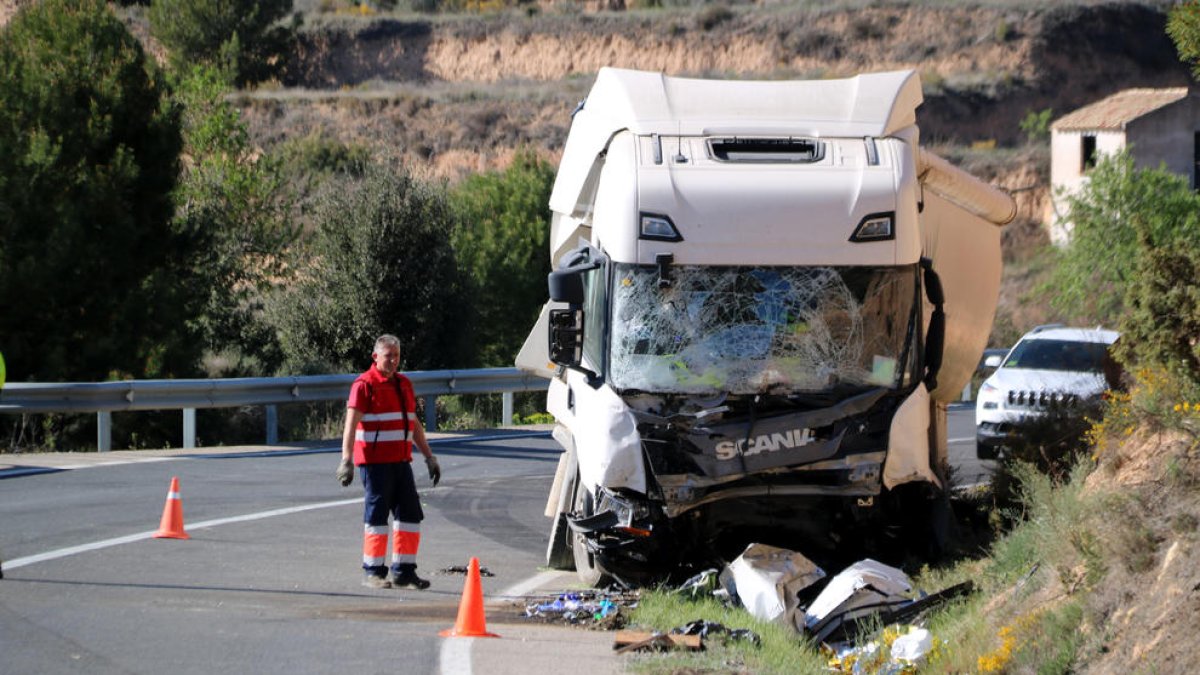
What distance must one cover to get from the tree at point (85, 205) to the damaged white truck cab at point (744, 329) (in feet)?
58.1

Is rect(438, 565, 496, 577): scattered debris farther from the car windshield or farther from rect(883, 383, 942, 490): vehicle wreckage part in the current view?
the car windshield

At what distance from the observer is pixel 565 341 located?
1045cm

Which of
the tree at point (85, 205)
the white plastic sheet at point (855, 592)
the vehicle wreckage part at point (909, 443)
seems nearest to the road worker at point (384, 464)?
the white plastic sheet at point (855, 592)

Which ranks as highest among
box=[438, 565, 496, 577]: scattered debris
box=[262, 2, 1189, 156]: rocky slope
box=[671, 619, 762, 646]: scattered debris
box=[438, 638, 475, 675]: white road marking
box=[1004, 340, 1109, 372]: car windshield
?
box=[262, 2, 1189, 156]: rocky slope

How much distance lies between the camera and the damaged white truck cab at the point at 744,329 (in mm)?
10062

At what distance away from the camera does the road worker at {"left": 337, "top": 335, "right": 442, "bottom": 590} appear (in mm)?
10812

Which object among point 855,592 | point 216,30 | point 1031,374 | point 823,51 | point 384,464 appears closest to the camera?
point 855,592

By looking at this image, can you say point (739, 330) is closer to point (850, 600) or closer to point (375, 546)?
point (850, 600)

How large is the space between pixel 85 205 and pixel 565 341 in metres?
19.4

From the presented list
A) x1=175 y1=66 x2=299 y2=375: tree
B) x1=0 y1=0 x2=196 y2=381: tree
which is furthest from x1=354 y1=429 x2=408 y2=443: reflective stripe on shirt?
x1=175 y1=66 x2=299 y2=375: tree

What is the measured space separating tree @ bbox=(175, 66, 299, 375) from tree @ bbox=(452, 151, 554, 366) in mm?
4835

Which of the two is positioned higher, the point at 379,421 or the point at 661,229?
the point at 661,229

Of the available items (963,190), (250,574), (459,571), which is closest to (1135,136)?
(963,190)

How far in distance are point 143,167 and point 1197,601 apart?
25607 millimetres
